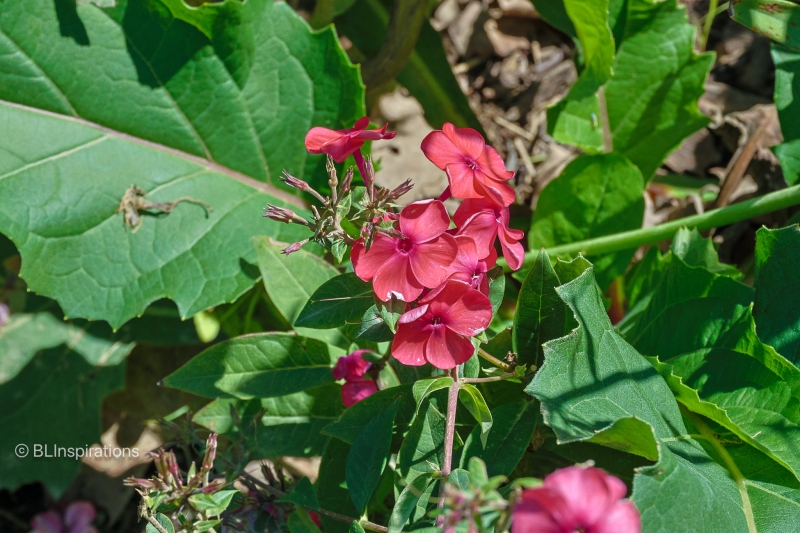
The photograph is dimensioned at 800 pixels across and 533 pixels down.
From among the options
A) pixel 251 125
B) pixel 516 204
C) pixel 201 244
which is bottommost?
pixel 516 204

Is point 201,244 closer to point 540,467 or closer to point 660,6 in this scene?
point 540,467

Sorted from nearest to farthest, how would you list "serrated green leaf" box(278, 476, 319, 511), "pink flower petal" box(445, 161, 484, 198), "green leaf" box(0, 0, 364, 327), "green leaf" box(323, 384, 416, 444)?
"pink flower petal" box(445, 161, 484, 198) < "serrated green leaf" box(278, 476, 319, 511) < "green leaf" box(323, 384, 416, 444) < "green leaf" box(0, 0, 364, 327)

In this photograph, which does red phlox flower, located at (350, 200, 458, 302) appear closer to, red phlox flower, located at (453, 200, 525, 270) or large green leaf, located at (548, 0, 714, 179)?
red phlox flower, located at (453, 200, 525, 270)

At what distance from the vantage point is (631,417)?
1.17m

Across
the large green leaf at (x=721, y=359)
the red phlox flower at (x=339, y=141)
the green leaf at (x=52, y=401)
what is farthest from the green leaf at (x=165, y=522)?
the green leaf at (x=52, y=401)

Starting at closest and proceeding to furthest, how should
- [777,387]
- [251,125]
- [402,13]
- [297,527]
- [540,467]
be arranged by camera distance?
[297,527], [777,387], [540,467], [251,125], [402,13]

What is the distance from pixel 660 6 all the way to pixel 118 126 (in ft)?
6.13

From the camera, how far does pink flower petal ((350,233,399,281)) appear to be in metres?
1.15

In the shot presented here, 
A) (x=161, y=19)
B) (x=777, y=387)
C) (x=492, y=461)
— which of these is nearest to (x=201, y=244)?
(x=161, y=19)

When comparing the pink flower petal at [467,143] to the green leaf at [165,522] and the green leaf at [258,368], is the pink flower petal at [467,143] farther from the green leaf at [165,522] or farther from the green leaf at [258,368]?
the green leaf at [165,522]

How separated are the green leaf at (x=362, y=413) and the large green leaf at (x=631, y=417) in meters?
0.36

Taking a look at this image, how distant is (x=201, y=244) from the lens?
223cm

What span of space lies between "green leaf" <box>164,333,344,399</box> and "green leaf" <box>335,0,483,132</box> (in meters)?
1.42

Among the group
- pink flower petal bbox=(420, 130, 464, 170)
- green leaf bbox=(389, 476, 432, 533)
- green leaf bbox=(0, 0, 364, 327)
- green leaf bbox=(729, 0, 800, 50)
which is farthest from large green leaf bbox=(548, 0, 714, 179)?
green leaf bbox=(389, 476, 432, 533)
